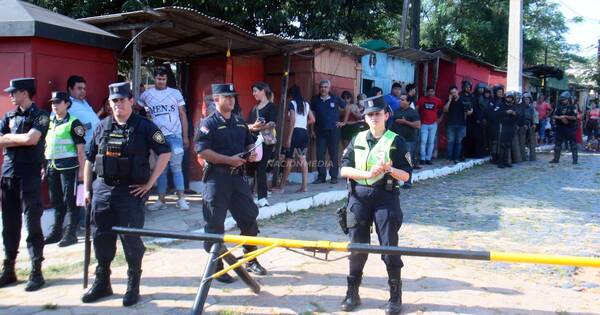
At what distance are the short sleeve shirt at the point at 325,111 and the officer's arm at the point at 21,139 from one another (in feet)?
17.7

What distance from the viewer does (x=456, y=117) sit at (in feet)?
43.0

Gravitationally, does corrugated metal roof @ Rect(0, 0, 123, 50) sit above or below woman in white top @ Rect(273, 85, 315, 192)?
above

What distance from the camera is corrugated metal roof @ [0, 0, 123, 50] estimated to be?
620 cm

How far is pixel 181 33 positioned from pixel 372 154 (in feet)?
15.5

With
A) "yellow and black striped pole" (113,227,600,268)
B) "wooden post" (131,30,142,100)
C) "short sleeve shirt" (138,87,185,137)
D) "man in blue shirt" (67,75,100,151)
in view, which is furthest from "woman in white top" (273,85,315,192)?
"yellow and black striped pole" (113,227,600,268)

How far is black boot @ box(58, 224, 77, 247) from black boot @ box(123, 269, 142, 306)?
206cm

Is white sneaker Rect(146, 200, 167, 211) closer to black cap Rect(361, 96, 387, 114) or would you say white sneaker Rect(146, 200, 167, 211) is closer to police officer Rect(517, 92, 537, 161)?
black cap Rect(361, 96, 387, 114)

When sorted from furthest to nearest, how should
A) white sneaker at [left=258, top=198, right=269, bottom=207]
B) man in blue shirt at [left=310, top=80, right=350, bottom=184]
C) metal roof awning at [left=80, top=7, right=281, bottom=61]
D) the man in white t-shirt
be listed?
1. man in blue shirt at [left=310, top=80, right=350, bottom=184]
2. white sneaker at [left=258, top=198, right=269, bottom=207]
3. the man in white t-shirt
4. metal roof awning at [left=80, top=7, right=281, bottom=61]

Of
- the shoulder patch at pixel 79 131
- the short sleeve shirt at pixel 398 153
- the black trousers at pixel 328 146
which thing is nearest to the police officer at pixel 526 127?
the black trousers at pixel 328 146

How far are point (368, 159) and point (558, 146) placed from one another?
12.1 metres

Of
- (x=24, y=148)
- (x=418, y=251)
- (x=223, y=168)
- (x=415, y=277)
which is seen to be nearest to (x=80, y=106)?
(x=24, y=148)

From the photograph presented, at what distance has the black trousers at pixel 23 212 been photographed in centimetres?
485

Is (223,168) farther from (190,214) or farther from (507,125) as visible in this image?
(507,125)

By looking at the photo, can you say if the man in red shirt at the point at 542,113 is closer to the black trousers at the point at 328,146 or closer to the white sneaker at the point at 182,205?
the black trousers at the point at 328,146
